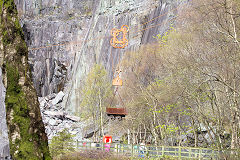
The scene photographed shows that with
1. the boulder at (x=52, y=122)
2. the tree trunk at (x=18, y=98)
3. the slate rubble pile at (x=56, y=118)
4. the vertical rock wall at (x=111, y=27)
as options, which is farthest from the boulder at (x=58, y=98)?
the tree trunk at (x=18, y=98)

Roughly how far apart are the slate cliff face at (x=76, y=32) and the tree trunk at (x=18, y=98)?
1234 inches

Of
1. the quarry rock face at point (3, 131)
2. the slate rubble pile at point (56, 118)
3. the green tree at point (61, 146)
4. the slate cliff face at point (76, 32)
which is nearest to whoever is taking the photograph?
the quarry rock face at point (3, 131)

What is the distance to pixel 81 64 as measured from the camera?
45.9m

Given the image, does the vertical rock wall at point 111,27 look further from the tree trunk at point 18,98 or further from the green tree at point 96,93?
the tree trunk at point 18,98

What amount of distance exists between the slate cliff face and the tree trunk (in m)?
31.4

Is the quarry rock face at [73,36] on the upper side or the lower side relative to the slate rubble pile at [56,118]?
upper

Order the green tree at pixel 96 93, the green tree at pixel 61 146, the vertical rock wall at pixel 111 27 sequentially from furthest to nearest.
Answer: the vertical rock wall at pixel 111 27, the green tree at pixel 96 93, the green tree at pixel 61 146

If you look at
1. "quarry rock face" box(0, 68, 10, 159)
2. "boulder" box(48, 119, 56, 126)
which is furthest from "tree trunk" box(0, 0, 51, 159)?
"boulder" box(48, 119, 56, 126)

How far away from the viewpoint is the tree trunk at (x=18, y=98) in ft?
15.9

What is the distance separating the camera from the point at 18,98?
16.6 feet

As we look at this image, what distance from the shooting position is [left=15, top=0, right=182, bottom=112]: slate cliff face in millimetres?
40312

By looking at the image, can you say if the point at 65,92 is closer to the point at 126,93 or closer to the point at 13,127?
the point at 126,93

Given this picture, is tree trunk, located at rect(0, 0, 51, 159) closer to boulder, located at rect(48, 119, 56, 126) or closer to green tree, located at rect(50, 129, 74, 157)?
green tree, located at rect(50, 129, 74, 157)

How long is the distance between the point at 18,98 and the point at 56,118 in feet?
129
